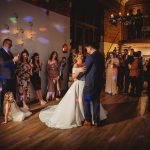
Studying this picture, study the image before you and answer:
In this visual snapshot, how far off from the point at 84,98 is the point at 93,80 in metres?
0.41

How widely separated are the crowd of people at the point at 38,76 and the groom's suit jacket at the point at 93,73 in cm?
16

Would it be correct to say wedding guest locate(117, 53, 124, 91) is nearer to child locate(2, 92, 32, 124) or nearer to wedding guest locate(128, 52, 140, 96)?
wedding guest locate(128, 52, 140, 96)

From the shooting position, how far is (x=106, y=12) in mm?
12062

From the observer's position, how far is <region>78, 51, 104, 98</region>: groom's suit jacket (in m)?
4.33

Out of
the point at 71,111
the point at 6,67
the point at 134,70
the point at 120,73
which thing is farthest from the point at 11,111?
the point at 120,73

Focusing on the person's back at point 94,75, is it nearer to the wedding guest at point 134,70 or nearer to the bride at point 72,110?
the bride at point 72,110

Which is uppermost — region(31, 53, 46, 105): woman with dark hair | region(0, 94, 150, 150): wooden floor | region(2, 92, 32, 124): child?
region(31, 53, 46, 105): woman with dark hair

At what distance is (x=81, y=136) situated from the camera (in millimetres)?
4062

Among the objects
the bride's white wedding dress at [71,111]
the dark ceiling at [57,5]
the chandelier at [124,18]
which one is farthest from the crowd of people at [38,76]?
the chandelier at [124,18]

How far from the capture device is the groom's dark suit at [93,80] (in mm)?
4340

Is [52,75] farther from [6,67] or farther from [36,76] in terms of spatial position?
[6,67]

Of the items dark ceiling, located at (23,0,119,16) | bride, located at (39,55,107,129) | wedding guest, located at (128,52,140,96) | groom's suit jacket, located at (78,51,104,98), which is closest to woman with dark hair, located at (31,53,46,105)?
dark ceiling, located at (23,0,119,16)

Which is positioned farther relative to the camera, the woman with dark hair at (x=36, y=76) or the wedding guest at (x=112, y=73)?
the wedding guest at (x=112, y=73)

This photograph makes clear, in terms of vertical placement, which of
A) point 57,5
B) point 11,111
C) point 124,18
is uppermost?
point 57,5
